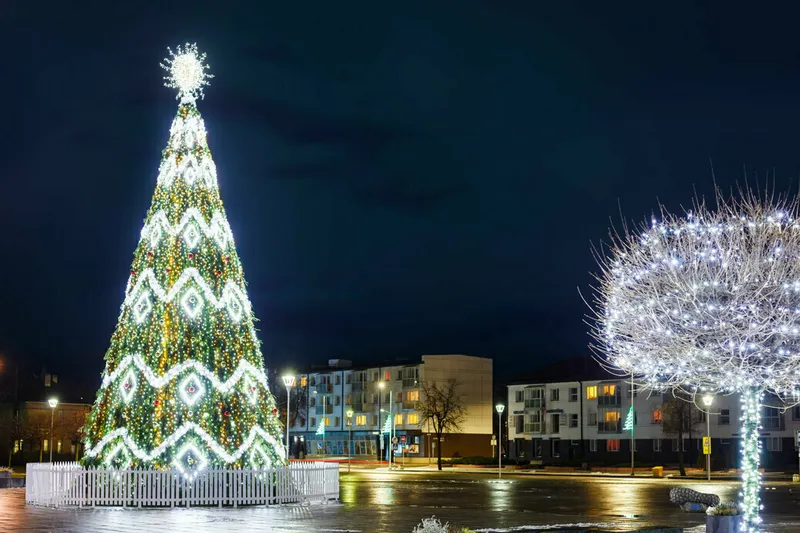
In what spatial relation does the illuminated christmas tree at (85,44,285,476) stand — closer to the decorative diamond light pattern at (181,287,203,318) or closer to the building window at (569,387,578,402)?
the decorative diamond light pattern at (181,287,203,318)

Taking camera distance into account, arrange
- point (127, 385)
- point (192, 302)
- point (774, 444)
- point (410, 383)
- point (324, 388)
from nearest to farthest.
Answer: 1. point (127, 385)
2. point (192, 302)
3. point (774, 444)
4. point (410, 383)
5. point (324, 388)

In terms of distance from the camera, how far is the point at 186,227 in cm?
2847

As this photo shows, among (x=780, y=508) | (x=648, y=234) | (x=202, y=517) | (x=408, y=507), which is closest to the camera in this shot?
(x=648, y=234)

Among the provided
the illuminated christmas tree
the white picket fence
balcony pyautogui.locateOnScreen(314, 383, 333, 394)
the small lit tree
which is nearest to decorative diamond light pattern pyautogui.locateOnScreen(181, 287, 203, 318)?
the illuminated christmas tree

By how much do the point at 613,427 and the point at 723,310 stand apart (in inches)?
2952

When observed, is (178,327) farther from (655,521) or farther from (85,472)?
(655,521)

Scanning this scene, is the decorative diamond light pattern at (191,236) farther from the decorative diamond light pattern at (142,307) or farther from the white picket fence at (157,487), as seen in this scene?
the white picket fence at (157,487)

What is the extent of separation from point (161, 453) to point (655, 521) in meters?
13.1

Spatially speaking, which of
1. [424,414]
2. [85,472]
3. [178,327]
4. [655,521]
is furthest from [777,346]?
[424,414]

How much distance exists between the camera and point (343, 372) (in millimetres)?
123562

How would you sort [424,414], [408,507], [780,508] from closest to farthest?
[408,507] → [780,508] → [424,414]

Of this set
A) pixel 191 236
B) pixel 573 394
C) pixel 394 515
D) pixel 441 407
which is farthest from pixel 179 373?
pixel 441 407

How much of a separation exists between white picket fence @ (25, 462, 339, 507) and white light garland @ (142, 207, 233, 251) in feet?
20.9

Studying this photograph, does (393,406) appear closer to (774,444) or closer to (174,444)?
(774,444)
